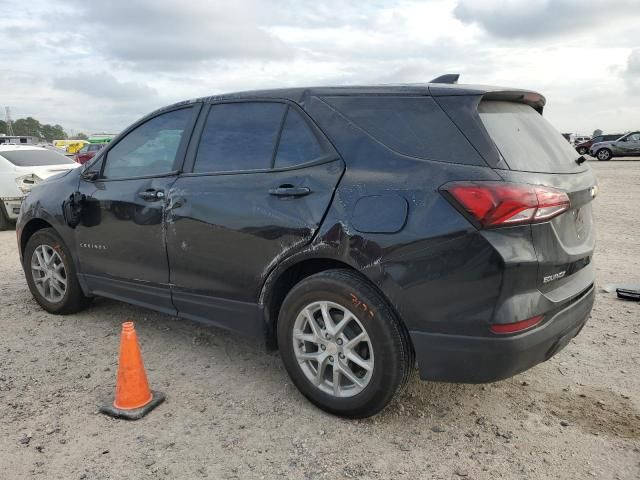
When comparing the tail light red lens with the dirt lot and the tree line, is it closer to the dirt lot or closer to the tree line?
the dirt lot

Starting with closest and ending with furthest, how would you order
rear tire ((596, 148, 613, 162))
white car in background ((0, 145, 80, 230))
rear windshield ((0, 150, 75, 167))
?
white car in background ((0, 145, 80, 230))
rear windshield ((0, 150, 75, 167))
rear tire ((596, 148, 613, 162))

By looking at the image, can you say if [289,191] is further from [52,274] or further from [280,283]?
[52,274]

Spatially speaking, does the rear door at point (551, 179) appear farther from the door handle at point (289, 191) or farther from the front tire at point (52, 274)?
the front tire at point (52, 274)

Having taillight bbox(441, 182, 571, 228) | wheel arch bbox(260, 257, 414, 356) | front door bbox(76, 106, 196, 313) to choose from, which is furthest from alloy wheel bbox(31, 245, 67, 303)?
taillight bbox(441, 182, 571, 228)

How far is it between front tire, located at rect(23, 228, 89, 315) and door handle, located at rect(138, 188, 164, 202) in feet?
3.87

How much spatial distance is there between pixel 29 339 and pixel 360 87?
322 cm

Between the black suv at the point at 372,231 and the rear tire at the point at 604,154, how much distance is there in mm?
30509

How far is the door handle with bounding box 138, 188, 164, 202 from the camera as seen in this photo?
11.8 ft

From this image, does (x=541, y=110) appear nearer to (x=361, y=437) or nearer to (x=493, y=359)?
(x=493, y=359)

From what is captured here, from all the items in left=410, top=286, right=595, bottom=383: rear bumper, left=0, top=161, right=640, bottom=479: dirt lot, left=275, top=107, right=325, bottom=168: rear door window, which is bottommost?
left=0, top=161, right=640, bottom=479: dirt lot

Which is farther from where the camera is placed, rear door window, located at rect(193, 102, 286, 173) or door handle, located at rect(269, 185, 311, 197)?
rear door window, located at rect(193, 102, 286, 173)

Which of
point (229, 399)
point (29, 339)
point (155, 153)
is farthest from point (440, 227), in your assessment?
point (29, 339)

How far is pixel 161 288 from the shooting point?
371 cm

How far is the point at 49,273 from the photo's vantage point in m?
4.60
